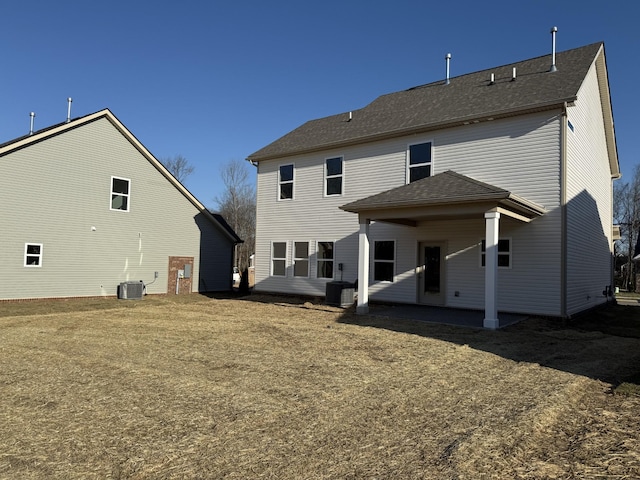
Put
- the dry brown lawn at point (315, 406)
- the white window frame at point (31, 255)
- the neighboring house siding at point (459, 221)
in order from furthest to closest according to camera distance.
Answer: the white window frame at point (31, 255)
the neighboring house siding at point (459, 221)
the dry brown lawn at point (315, 406)

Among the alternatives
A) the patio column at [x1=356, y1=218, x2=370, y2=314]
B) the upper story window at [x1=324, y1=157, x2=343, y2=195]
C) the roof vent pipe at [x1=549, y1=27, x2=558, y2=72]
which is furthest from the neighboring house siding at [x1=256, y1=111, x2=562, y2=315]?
the roof vent pipe at [x1=549, y1=27, x2=558, y2=72]

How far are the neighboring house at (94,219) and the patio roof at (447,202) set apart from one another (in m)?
11.2

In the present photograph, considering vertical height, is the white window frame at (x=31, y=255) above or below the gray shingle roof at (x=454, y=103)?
below

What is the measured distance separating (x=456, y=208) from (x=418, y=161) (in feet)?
13.6

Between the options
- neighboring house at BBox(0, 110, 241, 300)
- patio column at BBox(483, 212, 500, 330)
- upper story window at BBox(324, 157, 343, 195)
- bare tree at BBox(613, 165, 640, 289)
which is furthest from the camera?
bare tree at BBox(613, 165, 640, 289)

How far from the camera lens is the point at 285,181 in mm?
18500

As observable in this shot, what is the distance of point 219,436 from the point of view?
13.1 ft

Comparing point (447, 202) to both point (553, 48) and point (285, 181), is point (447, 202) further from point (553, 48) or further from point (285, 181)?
point (285, 181)

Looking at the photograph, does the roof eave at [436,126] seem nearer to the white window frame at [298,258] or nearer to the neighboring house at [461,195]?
the neighboring house at [461,195]

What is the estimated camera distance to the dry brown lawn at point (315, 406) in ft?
11.4

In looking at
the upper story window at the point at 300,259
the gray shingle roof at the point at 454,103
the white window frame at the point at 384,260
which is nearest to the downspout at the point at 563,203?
the gray shingle roof at the point at 454,103

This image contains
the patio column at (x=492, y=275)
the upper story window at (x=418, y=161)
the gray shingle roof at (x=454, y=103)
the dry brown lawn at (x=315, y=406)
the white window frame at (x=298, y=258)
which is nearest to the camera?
the dry brown lawn at (x=315, y=406)

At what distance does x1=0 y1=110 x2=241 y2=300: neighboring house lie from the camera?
16188 millimetres

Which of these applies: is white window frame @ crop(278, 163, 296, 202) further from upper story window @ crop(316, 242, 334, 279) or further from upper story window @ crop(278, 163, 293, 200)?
upper story window @ crop(316, 242, 334, 279)
